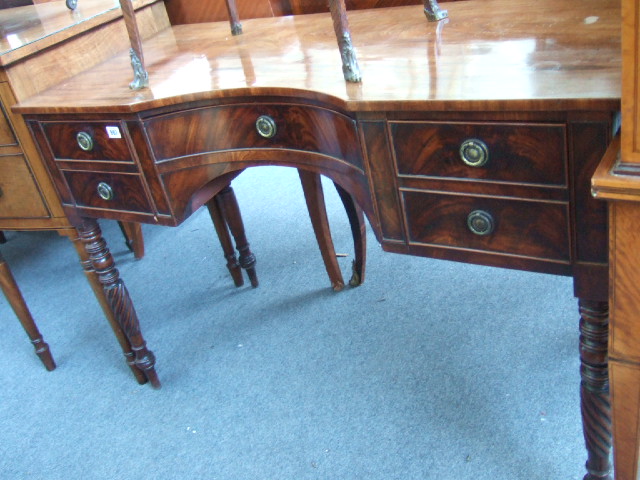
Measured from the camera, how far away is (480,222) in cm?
100

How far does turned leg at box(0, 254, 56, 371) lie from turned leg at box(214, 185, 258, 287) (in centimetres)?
60

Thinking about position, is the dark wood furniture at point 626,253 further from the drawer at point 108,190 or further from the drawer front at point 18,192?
the drawer front at point 18,192

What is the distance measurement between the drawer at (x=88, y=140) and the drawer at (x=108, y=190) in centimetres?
4

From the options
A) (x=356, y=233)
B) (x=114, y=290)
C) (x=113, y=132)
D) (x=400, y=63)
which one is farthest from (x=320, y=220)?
(x=400, y=63)

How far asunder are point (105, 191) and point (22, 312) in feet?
2.03

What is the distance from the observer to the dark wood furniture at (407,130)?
0.90 meters

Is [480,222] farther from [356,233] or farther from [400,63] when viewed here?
[356,233]

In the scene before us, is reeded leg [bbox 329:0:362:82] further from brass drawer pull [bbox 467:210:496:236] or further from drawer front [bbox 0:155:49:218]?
drawer front [bbox 0:155:49:218]

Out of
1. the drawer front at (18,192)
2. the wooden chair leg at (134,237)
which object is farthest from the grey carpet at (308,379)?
the drawer front at (18,192)

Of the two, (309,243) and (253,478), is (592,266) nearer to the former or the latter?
(253,478)

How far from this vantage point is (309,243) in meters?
2.31

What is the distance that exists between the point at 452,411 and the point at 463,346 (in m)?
0.22

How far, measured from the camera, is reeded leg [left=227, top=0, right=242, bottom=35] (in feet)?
5.16

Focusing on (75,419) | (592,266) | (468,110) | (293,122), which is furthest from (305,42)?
(75,419)
